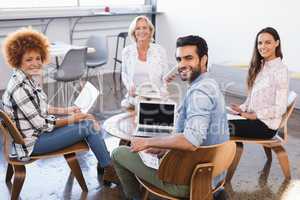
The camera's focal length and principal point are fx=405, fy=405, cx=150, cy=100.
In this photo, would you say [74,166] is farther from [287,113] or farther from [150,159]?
[287,113]

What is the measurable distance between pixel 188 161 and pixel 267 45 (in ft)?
4.87

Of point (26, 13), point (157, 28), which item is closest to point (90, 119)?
point (26, 13)

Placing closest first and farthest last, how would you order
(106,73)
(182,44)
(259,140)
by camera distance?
(182,44), (259,140), (106,73)

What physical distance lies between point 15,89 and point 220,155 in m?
1.36

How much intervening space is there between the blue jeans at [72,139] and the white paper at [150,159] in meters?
0.64

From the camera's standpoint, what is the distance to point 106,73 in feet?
22.4

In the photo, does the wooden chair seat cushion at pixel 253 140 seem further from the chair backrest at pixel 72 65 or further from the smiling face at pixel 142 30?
the chair backrest at pixel 72 65

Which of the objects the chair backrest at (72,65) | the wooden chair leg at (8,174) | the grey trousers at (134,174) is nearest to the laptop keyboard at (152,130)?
the grey trousers at (134,174)

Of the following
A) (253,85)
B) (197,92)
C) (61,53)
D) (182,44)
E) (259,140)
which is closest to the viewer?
(197,92)

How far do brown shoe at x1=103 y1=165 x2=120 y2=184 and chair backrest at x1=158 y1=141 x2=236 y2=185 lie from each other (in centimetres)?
99

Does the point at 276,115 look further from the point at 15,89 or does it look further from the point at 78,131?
the point at 15,89

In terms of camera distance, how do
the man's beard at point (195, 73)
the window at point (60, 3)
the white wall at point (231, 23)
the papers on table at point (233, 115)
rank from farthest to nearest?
the window at point (60, 3)
the white wall at point (231, 23)
the papers on table at point (233, 115)
the man's beard at point (195, 73)

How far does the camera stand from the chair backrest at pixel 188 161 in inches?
75.5

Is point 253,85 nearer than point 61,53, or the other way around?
point 253,85
